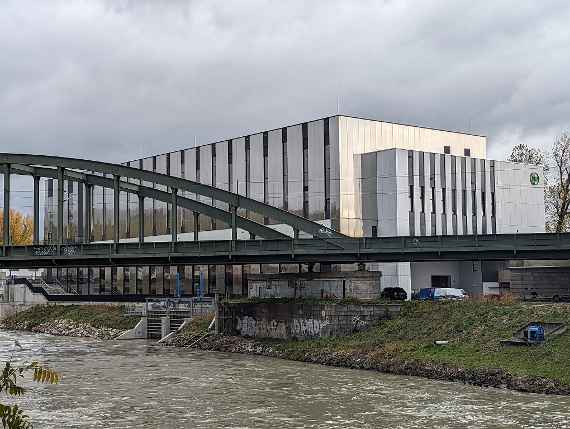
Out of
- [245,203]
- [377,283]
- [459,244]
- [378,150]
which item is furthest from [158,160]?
[459,244]

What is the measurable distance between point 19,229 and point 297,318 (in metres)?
86.2

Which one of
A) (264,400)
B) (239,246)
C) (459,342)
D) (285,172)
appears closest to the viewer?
(264,400)

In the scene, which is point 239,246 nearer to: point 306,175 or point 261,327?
point 261,327

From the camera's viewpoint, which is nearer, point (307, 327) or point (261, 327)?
point (307, 327)

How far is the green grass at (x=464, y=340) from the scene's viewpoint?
3462 cm

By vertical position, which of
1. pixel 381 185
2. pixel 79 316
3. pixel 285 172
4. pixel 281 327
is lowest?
pixel 79 316

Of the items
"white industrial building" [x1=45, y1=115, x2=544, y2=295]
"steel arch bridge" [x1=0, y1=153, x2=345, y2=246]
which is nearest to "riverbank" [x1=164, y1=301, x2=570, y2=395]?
"steel arch bridge" [x1=0, y1=153, x2=345, y2=246]

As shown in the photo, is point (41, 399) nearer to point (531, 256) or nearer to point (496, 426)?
point (496, 426)

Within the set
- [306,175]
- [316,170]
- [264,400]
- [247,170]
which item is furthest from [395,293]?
[264,400]

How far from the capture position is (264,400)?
31438 millimetres

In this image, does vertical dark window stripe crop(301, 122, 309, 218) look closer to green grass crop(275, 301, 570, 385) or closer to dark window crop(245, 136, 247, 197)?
dark window crop(245, 136, 247, 197)

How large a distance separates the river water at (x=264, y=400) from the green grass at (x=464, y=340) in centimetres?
233

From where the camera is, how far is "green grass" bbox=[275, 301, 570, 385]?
34625mm

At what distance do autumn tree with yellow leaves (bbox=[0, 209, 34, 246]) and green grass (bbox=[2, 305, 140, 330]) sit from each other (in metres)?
39.2
